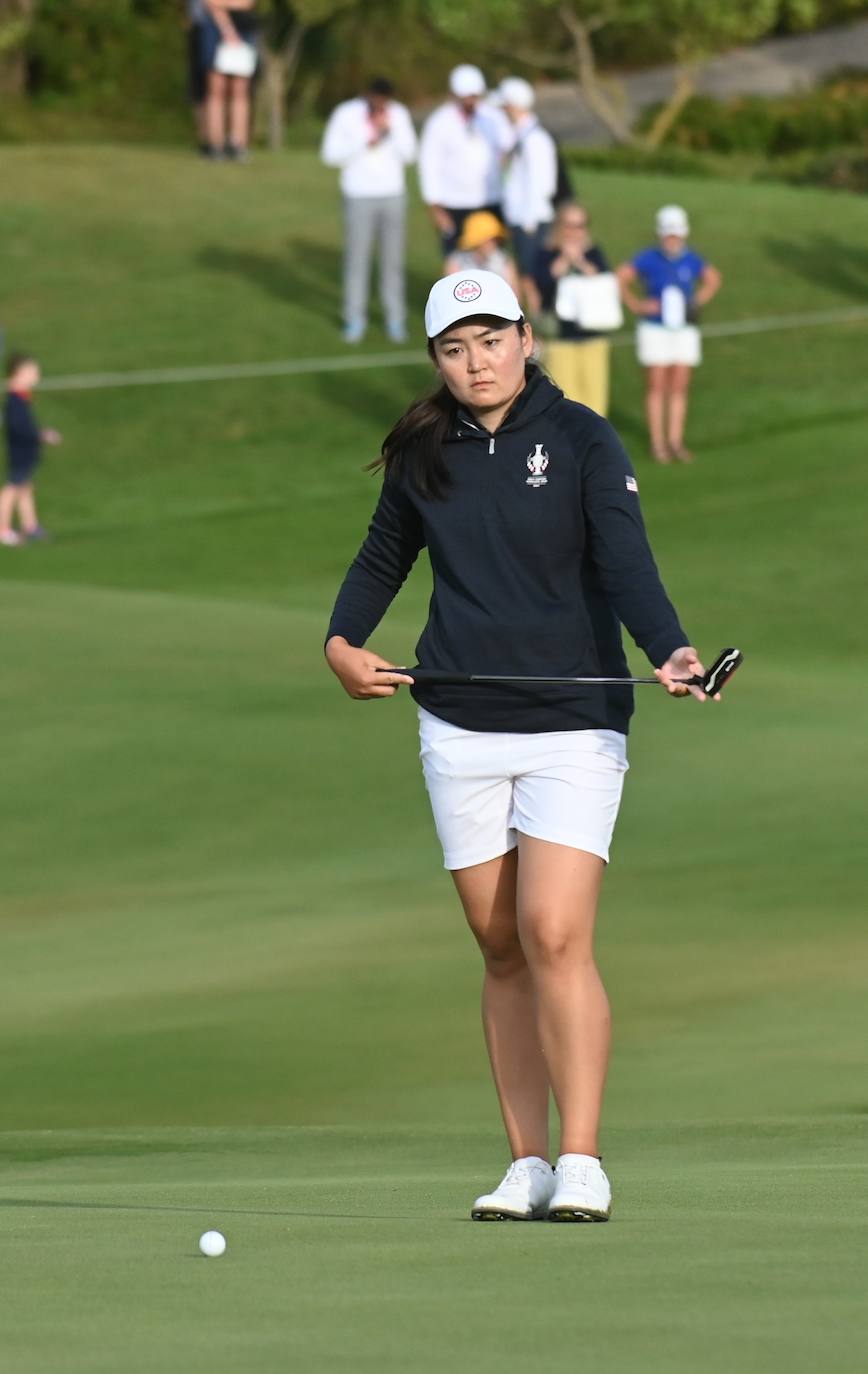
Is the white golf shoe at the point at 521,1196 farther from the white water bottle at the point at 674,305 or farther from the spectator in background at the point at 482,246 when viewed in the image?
the spectator in background at the point at 482,246

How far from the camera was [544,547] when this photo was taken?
539 cm

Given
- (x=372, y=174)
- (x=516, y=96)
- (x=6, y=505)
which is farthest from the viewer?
(x=372, y=174)

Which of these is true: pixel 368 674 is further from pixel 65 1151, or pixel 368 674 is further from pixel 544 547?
pixel 65 1151

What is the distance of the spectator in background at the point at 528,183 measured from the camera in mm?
22375

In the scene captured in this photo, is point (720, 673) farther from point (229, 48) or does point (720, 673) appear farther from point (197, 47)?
point (197, 47)

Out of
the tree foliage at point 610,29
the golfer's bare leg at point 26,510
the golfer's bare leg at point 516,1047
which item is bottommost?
the golfer's bare leg at point 516,1047

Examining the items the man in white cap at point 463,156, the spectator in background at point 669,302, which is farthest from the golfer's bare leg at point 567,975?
the man in white cap at point 463,156

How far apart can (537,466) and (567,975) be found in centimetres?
105

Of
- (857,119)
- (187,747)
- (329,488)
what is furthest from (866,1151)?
(857,119)

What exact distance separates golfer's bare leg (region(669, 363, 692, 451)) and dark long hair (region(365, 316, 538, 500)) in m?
16.4

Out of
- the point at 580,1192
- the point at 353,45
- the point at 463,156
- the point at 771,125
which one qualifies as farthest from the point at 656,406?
the point at 353,45

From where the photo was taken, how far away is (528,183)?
74.5 feet

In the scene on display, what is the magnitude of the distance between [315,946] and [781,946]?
1.66 m

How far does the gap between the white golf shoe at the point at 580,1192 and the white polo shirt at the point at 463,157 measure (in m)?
18.5
